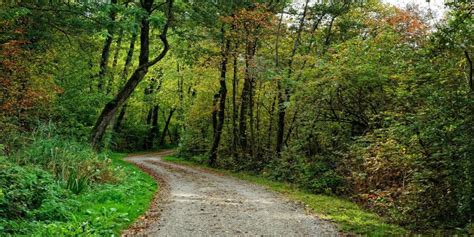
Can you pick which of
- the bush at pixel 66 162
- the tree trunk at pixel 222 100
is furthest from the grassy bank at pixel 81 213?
the tree trunk at pixel 222 100

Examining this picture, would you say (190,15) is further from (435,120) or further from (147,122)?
(147,122)

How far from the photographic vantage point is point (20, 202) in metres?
7.13

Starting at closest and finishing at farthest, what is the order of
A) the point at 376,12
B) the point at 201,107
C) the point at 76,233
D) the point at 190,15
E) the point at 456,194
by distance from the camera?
1. the point at 76,233
2. the point at 456,194
3. the point at 190,15
4. the point at 376,12
5. the point at 201,107

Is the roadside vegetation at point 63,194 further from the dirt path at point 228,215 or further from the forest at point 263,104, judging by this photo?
the dirt path at point 228,215

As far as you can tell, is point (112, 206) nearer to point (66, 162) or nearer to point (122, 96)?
point (66, 162)

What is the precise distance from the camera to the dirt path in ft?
26.6

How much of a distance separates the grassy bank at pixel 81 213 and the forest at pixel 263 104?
0.04 metres

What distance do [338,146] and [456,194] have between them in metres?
7.64

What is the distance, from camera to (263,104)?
2336cm

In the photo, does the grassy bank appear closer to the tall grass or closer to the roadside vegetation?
the roadside vegetation

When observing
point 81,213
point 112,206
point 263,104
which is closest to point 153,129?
point 263,104

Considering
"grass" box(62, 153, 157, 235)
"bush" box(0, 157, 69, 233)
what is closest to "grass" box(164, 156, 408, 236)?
"grass" box(62, 153, 157, 235)

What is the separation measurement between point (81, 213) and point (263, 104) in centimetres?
1615

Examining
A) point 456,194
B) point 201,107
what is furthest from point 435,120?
point 201,107
